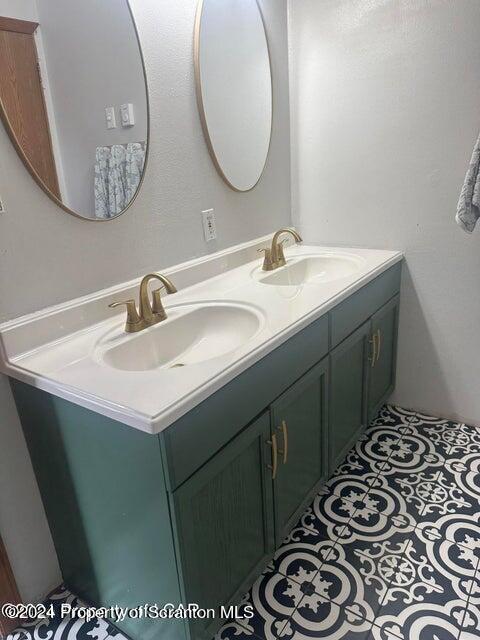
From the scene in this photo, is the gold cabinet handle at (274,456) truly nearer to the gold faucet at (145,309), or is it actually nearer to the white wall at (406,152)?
the gold faucet at (145,309)

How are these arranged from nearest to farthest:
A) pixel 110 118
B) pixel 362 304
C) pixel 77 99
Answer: pixel 77 99, pixel 110 118, pixel 362 304

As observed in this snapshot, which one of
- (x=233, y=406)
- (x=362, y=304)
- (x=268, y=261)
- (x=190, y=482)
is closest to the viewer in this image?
(x=190, y=482)

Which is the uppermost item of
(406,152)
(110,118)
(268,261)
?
(110,118)

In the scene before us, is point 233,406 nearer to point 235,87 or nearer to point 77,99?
point 77,99

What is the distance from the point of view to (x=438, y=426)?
215 centimetres

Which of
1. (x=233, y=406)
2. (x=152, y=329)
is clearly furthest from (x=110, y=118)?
(x=233, y=406)

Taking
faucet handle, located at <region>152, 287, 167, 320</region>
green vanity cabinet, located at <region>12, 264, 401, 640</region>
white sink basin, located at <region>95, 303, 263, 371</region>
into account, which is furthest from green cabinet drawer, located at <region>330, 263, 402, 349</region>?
faucet handle, located at <region>152, 287, 167, 320</region>

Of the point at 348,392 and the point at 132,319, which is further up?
the point at 132,319

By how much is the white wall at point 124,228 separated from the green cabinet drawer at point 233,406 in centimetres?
57

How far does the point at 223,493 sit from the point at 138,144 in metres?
1.08

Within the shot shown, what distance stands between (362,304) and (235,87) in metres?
1.00

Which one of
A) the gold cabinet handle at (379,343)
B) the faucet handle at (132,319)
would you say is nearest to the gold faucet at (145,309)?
the faucet handle at (132,319)

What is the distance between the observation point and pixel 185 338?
4.79ft

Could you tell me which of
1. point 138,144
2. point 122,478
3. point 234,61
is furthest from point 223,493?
point 234,61
